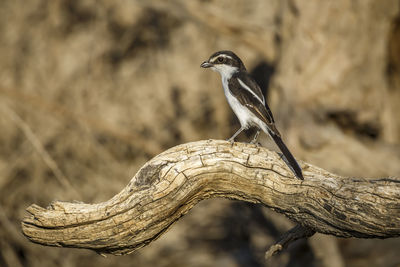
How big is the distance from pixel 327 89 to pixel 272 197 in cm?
531

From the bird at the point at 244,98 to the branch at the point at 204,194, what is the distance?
43 centimetres

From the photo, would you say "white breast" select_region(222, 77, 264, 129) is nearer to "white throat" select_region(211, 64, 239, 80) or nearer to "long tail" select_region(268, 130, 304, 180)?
"white throat" select_region(211, 64, 239, 80)

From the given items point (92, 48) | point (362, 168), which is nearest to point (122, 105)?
point (92, 48)

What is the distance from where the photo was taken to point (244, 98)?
22.1 ft

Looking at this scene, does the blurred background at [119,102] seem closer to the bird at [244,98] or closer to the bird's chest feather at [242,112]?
the bird at [244,98]

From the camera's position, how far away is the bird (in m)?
6.49

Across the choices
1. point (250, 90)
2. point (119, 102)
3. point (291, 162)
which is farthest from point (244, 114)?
point (119, 102)

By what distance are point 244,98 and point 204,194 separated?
4.97ft

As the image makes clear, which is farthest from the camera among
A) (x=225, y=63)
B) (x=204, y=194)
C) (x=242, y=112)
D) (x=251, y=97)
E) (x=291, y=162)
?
(x=225, y=63)

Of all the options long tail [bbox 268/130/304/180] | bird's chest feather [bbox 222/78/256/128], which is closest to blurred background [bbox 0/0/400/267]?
bird's chest feather [bbox 222/78/256/128]

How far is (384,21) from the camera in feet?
35.7

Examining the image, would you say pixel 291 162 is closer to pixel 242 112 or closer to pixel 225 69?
pixel 242 112

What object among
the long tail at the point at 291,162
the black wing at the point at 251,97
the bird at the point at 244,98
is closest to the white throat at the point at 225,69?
the bird at the point at 244,98

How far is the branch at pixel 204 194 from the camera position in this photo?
17.4 ft
